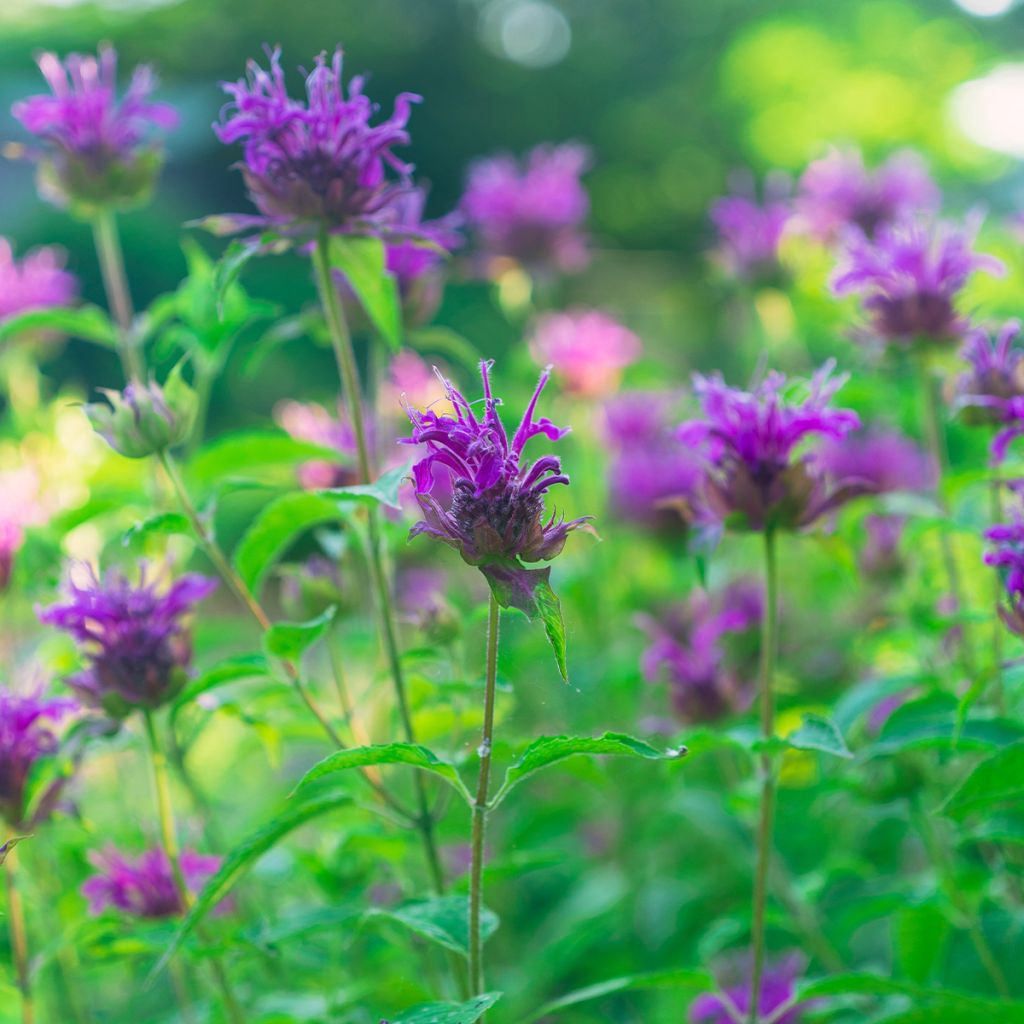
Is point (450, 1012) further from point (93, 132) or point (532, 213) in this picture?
point (532, 213)

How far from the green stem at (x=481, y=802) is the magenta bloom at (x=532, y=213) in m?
1.04

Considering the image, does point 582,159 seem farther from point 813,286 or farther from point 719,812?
point 719,812

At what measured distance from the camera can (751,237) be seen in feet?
5.22

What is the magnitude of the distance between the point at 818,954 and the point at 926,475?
726 millimetres

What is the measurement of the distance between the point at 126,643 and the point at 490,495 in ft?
1.11

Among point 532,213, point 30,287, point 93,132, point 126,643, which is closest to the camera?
point 126,643

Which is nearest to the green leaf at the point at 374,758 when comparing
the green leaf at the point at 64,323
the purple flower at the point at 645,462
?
the green leaf at the point at 64,323

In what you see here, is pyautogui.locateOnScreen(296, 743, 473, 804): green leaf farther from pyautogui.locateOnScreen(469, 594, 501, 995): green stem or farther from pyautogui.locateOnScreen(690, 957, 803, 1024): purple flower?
pyautogui.locateOnScreen(690, 957, 803, 1024): purple flower

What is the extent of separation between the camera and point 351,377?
738mm

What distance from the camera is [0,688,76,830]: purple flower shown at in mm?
772

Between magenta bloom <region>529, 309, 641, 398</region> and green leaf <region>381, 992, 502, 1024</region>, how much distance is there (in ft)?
3.43

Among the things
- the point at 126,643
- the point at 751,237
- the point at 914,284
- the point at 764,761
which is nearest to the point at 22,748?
the point at 126,643

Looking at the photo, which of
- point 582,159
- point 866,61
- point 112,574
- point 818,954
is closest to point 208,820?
point 112,574

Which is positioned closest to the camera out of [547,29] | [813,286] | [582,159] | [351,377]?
[351,377]
